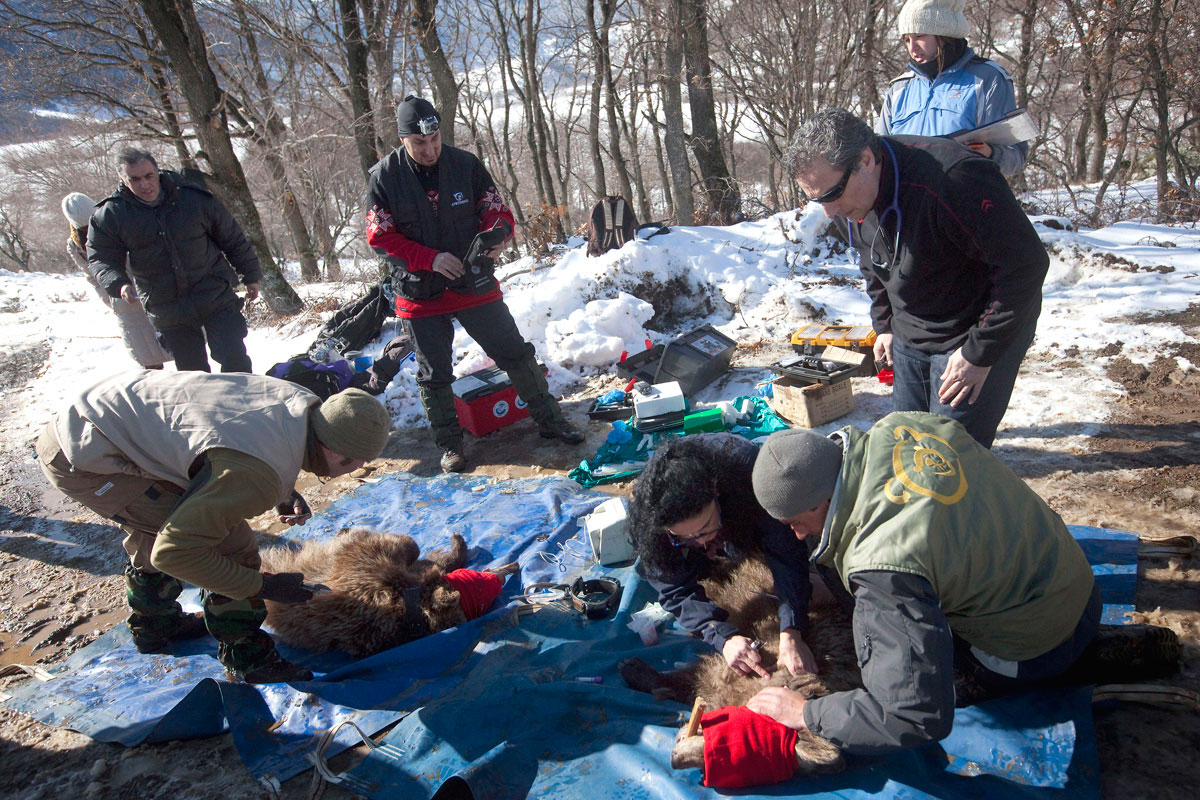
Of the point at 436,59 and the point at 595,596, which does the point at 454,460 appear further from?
the point at 436,59

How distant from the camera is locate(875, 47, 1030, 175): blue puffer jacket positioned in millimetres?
2906

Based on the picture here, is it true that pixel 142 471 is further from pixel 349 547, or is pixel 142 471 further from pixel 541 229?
pixel 541 229

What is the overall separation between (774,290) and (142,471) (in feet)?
17.7

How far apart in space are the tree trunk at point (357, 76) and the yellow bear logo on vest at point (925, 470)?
8.81 meters

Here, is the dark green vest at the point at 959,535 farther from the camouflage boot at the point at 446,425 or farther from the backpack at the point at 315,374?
the backpack at the point at 315,374

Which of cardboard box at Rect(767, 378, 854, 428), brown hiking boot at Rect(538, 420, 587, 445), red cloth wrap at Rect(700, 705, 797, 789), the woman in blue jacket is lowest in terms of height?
red cloth wrap at Rect(700, 705, 797, 789)

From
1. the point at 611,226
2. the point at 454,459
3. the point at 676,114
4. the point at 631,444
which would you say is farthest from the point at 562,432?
the point at 676,114

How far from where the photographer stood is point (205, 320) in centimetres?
452

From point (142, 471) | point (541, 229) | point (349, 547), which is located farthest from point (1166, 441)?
point (541, 229)

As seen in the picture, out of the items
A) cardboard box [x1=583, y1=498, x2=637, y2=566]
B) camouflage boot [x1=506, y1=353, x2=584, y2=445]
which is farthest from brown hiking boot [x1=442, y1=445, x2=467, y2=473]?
cardboard box [x1=583, y1=498, x2=637, y2=566]

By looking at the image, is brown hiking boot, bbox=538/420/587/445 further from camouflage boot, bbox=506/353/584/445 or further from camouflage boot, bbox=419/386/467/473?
camouflage boot, bbox=419/386/467/473

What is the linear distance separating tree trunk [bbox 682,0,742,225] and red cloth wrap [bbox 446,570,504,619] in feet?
24.2

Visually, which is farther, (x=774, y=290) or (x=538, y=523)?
(x=774, y=290)

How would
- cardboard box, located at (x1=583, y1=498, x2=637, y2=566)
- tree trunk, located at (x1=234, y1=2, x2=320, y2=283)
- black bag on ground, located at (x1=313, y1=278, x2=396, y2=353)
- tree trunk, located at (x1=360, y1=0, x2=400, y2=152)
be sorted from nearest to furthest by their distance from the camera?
cardboard box, located at (x1=583, y1=498, x2=637, y2=566) < black bag on ground, located at (x1=313, y1=278, x2=396, y2=353) < tree trunk, located at (x1=360, y1=0, x2=400, y2=152) < tree trunk, located at (x1=234, y1=2, x2=320, y2=283)
